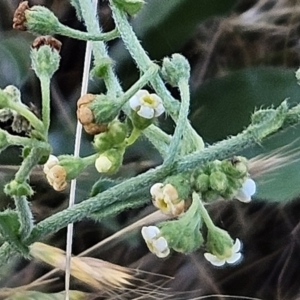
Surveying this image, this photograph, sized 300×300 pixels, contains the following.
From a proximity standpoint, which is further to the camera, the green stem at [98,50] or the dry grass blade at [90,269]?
the dry grass blade at [90,269]

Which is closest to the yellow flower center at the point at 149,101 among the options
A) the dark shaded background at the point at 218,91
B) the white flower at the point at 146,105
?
the white flower at the point at 146,105

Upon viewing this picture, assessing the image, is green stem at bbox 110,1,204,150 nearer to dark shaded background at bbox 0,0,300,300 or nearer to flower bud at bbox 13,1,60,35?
flower bud at bbox 13,1,60,35

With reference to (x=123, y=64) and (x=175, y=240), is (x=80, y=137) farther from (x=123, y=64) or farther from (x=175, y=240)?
(x=175, y=240)

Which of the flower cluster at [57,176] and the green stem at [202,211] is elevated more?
the flower cluster at [57,176]

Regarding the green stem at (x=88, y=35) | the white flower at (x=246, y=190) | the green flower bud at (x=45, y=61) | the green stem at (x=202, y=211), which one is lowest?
the white flower at (x=246, y=190)

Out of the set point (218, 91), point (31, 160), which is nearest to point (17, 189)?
point (31, 160)

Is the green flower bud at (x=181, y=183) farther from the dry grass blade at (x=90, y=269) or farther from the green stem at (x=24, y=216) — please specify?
the dry grass blade at (x=90, y=269)
